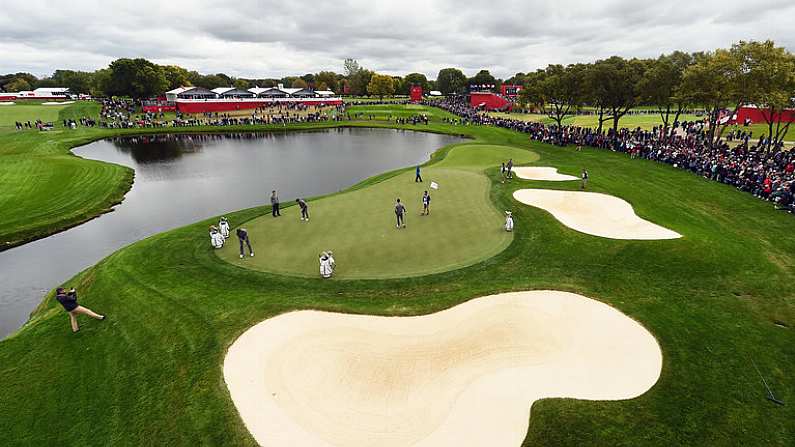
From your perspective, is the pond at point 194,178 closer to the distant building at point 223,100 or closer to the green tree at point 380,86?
the distant building at point 223,100

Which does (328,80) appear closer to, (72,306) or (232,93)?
(232,93)

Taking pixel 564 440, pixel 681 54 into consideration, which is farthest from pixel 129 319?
pixel 681 54

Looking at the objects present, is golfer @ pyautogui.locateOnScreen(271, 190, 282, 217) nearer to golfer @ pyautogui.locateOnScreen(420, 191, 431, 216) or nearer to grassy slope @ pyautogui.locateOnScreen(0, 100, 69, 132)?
golfer @ pyautogui.locateOnScreen(420, 191, 431, 216)

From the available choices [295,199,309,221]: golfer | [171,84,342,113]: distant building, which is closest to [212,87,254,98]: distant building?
[171,84,342,113]: distant building

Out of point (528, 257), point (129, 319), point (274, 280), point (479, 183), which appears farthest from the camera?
point (479, 183)

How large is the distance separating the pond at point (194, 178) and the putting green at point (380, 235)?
7557 millimetres

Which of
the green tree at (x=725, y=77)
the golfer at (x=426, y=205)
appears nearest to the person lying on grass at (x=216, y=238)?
the golfer at (x=426, y=205)

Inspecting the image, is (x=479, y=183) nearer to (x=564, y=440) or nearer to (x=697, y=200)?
(x=697, y=200)

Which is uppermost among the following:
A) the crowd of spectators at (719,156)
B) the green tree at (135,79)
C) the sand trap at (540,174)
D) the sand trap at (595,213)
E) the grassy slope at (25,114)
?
the green tree at (135,79)

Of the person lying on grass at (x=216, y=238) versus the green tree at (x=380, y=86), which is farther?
the green tree at (x=380, y=86)

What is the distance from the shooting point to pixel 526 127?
69562 mm

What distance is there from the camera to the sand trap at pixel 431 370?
32.0 feet

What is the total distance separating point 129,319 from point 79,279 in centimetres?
751

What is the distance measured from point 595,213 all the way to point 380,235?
13.9m
